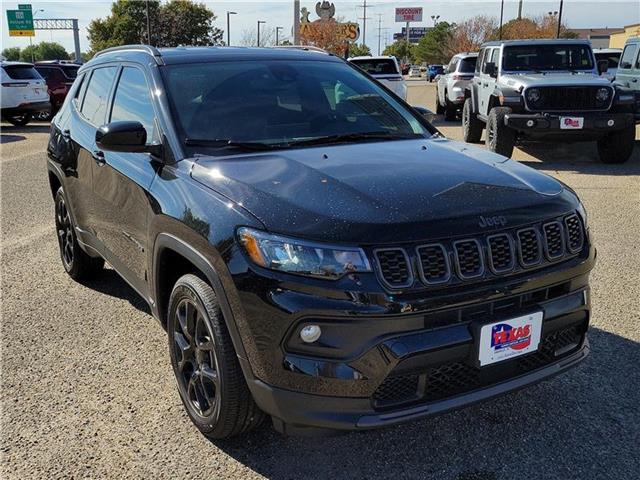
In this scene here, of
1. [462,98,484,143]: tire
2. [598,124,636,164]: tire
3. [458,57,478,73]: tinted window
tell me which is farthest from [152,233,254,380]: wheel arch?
[458,57,478,73]: tinted window

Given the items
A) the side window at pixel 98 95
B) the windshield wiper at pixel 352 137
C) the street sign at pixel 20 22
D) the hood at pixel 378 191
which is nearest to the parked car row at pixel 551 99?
the windshield wiper at pixel 352 137

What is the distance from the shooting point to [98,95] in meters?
4.23

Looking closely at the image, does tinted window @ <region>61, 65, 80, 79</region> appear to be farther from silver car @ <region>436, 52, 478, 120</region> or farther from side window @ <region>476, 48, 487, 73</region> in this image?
side window @ <region>476, 48, 487, 73</region>

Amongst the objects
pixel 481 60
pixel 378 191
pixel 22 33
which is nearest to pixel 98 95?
pixel 378 191

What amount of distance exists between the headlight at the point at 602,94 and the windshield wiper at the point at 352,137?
694 centimetres

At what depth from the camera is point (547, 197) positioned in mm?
2643

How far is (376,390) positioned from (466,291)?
1.59 ft

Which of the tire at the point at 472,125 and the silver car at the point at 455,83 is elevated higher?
the silver car at the point at 455,83

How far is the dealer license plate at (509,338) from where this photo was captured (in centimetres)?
234

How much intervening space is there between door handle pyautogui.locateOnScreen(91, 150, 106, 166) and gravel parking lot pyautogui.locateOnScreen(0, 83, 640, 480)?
1079 millimetres

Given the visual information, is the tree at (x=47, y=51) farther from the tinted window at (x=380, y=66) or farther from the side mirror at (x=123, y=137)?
the side mirror at (x=123, y=137)

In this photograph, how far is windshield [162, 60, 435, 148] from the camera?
317 centimetres

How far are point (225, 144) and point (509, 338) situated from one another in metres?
1.59

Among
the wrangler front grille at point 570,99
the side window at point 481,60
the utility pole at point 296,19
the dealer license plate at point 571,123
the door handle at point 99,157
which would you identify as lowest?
the dealer license plate at point 571,123
